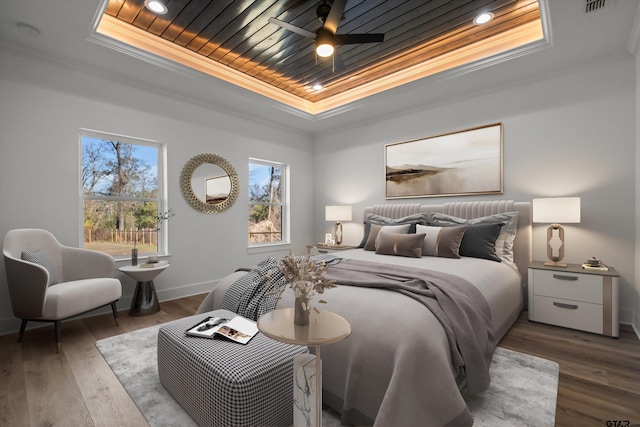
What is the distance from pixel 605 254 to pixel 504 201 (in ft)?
3.39

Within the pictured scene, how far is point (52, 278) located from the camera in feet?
8.91

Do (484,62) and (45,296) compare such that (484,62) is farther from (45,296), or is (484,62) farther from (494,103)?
(45,296)

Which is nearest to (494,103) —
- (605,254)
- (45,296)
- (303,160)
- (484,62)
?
(484,62)

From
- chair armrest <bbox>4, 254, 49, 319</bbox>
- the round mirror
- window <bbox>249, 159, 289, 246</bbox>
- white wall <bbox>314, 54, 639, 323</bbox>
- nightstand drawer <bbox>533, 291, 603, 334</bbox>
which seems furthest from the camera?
window <bbox>249, 159, 289, 246</bbox>

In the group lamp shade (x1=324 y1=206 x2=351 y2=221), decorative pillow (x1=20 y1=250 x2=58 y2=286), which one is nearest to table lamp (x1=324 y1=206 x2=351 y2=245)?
lamp shade (x1=324 y1=206 x2=351 y2=221)

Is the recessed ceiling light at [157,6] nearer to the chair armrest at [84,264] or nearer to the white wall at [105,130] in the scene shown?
the white wall at [105,130]

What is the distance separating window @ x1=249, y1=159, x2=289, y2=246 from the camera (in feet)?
16.3

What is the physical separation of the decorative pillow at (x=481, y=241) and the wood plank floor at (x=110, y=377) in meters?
0.74

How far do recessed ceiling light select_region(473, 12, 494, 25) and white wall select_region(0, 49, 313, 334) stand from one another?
10.6 ft

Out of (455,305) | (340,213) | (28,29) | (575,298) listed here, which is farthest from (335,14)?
(575,298)

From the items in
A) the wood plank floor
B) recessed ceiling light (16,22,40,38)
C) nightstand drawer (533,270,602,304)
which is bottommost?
the wood plank floor

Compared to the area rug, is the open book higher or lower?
higher

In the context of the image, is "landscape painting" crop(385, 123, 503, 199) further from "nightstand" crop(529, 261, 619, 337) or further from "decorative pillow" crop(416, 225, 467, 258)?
"nightstand" crop(529, 261, 619, 337)

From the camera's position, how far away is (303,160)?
5.64 metres
